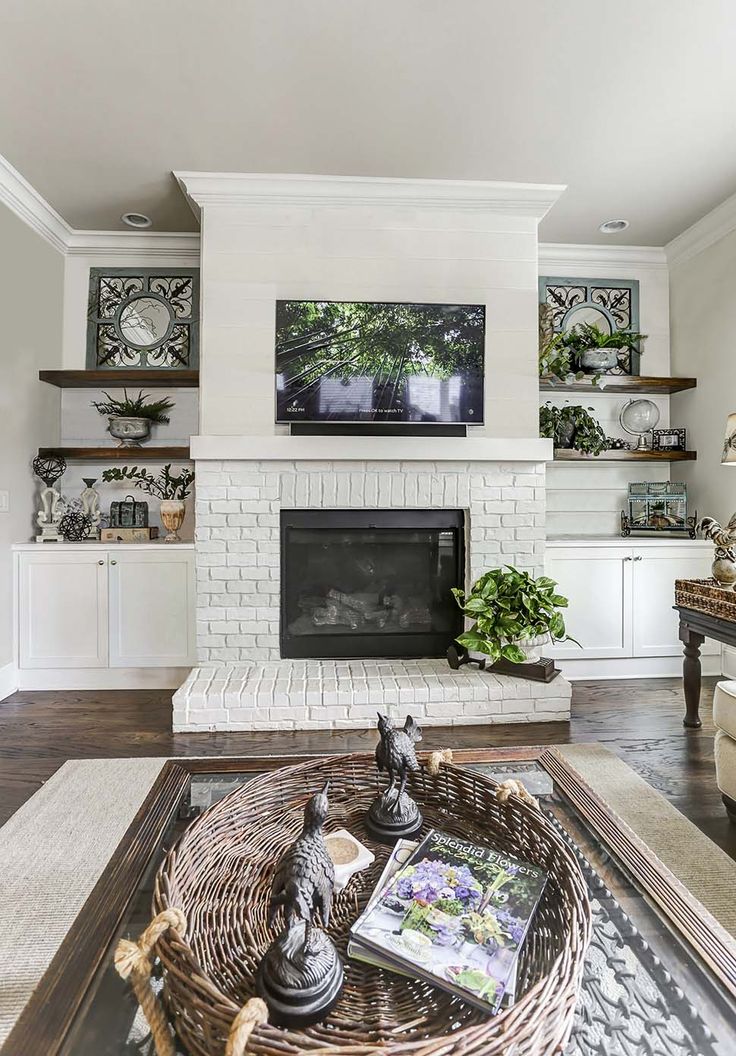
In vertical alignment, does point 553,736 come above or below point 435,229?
below

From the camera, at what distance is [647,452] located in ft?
11.9

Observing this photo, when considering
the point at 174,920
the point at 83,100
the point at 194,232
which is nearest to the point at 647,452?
the point at 194,232

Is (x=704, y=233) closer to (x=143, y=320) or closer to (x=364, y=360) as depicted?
(x=364, y=360)

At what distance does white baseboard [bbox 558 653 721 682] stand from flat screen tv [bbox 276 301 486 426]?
157 centimetres

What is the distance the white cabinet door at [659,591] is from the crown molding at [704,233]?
5.82ft

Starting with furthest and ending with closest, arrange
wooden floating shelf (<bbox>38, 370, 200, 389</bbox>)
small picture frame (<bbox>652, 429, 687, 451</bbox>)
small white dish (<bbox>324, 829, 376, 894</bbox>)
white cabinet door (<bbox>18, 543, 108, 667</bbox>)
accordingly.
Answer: small picture frame (<bbox>652, 429, 687, 451</bbox>) → wooden floating shelf (<bbox>38, 370, 200, 389</bbox>) → white cabinet door (<bbox>18, 543, 108, 667</bbox>) → small white dish (<bbox>324, 829, 376, 894</bbox>)

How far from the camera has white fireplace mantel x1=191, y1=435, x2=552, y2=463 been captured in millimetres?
3004

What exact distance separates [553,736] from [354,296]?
2327mm

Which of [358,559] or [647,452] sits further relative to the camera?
[647,452]

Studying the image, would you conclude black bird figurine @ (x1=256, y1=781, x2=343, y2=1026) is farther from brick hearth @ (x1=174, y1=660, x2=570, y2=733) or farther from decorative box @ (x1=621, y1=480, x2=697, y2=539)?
decorative box @ (x1=621, y1=480, x2=697, y2=539)

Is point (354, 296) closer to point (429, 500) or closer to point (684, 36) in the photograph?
point (429, 500)

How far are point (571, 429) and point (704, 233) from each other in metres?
1.32

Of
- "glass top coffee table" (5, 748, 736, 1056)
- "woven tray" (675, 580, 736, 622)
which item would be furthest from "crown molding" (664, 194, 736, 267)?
"glass top coffee table" (5, 748, 736, 1056)

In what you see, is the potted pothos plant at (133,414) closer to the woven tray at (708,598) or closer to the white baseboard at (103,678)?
the white baseboard at (103,678)
